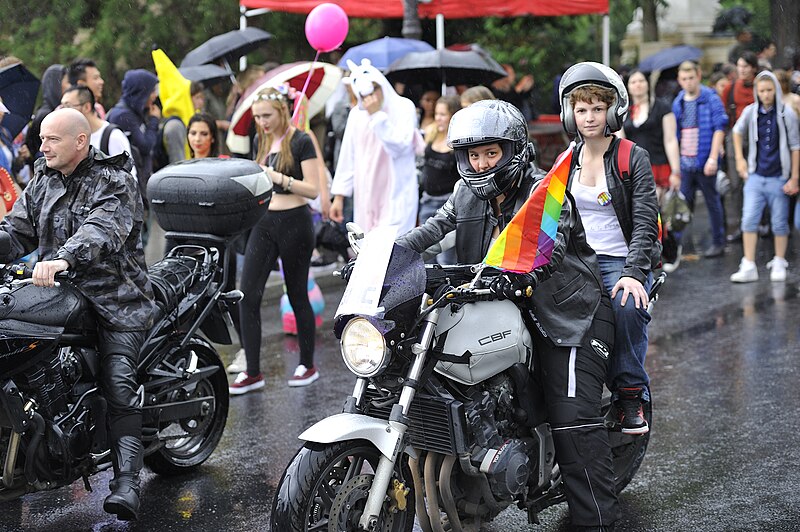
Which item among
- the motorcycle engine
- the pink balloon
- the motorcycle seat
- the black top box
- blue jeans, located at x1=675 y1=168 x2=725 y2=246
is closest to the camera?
the motorcycle engine

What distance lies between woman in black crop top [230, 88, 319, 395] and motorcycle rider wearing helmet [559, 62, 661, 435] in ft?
9.54

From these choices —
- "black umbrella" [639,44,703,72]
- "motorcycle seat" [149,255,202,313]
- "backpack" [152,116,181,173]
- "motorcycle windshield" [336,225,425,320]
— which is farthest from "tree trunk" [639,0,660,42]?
"motorcycle windshield" [336,225,425,320]

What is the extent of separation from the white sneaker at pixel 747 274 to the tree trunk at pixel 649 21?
40.4 ft

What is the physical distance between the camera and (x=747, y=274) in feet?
36.9

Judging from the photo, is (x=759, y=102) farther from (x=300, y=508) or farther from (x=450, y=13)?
(x=300, y=508)

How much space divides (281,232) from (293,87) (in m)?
3.61

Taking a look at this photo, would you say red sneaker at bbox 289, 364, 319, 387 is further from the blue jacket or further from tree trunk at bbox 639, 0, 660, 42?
tree trunk at bbox 639, 0, 660, 42

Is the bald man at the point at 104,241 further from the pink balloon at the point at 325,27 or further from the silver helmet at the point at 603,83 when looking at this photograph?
the pink balloon at the point at 325,27

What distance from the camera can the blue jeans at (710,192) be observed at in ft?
42.2

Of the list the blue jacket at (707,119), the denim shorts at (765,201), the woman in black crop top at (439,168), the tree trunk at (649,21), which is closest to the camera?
the woman in black crop top at (439,168)

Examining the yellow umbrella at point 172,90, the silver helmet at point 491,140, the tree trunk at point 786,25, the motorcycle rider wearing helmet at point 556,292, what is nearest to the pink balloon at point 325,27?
the yellow umbrella at point 172,90

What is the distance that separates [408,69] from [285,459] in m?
7.58

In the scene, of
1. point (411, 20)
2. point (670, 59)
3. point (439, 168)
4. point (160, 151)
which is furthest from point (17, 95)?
point (670, 59)

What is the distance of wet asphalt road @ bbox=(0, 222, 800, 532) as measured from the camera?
17.6 ft
